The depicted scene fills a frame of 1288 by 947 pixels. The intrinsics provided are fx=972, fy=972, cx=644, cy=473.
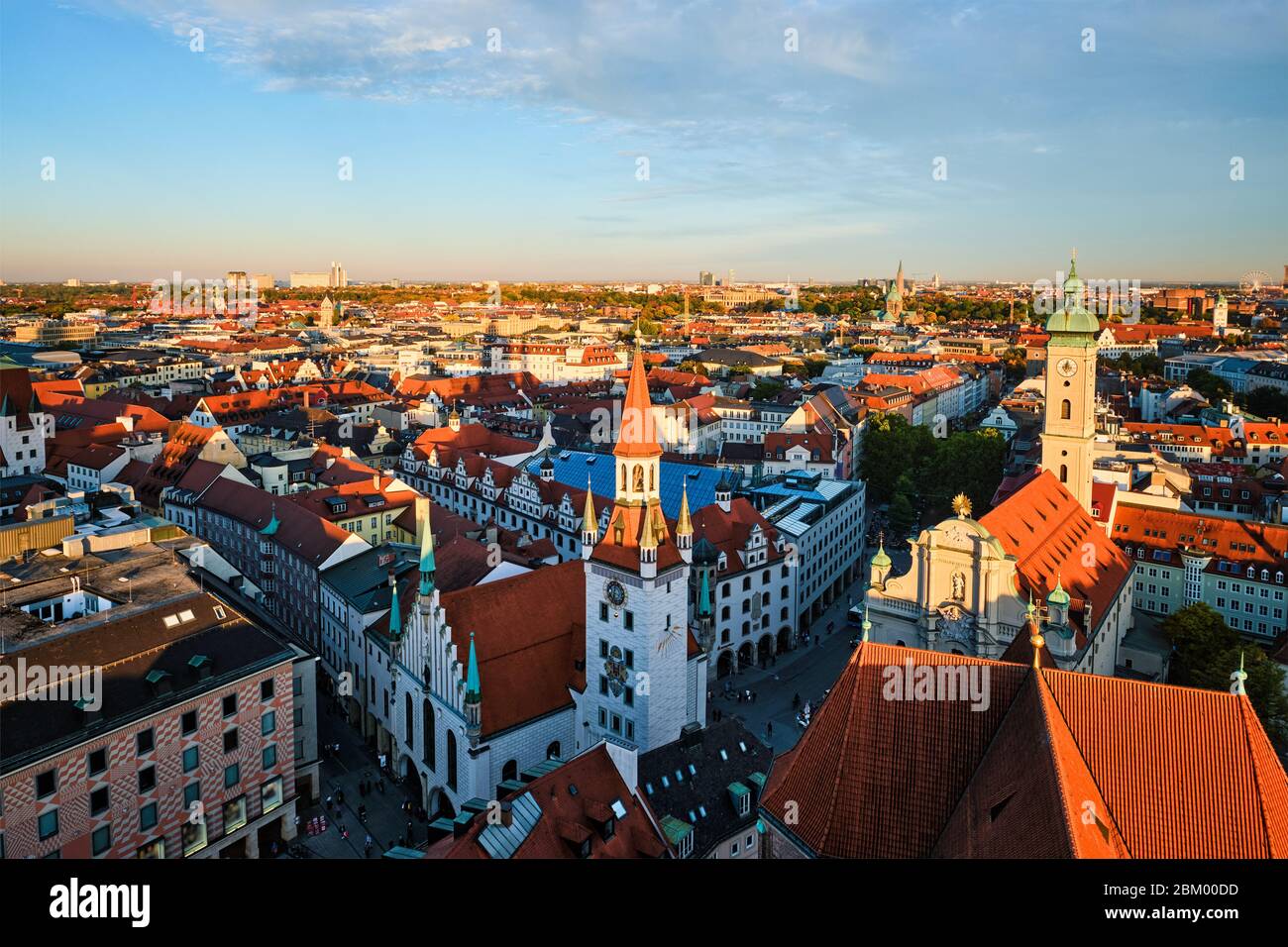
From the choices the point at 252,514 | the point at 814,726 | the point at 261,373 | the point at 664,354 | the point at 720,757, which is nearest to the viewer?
the point at 814,726

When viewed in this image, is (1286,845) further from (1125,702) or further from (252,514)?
(252,514)

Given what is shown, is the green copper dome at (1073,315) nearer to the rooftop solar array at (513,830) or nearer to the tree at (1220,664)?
the tree at (1220,664)

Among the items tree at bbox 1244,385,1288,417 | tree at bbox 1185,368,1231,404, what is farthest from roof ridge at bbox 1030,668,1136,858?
tree at bbox 1185,368,1231,404

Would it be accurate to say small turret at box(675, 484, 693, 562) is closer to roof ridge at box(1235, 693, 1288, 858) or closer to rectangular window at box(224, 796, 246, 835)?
rectangular window at box(224, 796, 246, 835)

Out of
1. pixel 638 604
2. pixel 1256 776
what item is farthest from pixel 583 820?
pixel 1256 776

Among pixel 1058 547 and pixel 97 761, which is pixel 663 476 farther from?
pixel 97 761

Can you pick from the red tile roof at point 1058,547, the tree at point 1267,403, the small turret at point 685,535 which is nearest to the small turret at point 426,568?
the small turret at point 685,535
